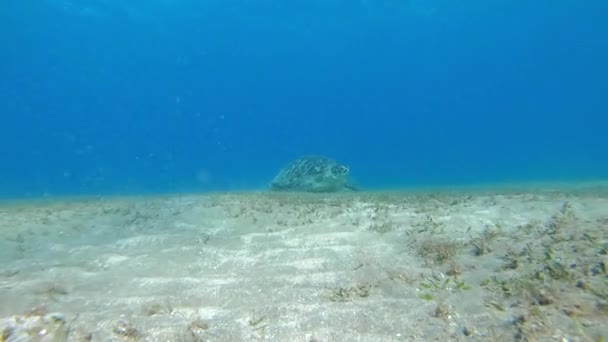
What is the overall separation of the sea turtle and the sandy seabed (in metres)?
7.39

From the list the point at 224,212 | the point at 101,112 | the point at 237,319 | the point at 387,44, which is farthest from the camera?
the point at 101,112

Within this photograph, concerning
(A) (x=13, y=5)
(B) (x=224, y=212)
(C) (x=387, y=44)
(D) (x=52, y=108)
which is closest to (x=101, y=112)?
(D) (x=52, y=108)

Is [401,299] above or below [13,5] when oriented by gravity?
below

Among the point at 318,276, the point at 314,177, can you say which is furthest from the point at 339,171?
the point at 318,276

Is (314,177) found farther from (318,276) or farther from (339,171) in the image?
(318,276)

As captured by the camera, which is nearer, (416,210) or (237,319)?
(237,319)

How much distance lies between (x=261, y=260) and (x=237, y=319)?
1.64 meters

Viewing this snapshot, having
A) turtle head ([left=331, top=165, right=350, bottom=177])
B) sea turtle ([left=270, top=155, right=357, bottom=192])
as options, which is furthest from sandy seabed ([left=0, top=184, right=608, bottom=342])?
turtle head ([left=331, top=165, right=350, bottom=177])

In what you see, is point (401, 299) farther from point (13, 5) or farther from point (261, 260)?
point (13, 5)

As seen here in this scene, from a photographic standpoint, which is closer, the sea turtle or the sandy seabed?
the sandy seabed

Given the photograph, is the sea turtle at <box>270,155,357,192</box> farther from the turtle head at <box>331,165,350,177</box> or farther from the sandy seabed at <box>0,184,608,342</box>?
the sandy seabed at <box>0,184,608,342</box>

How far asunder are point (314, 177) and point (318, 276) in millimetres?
10831

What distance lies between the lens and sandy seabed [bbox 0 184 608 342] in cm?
336

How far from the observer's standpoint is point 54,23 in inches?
2395
